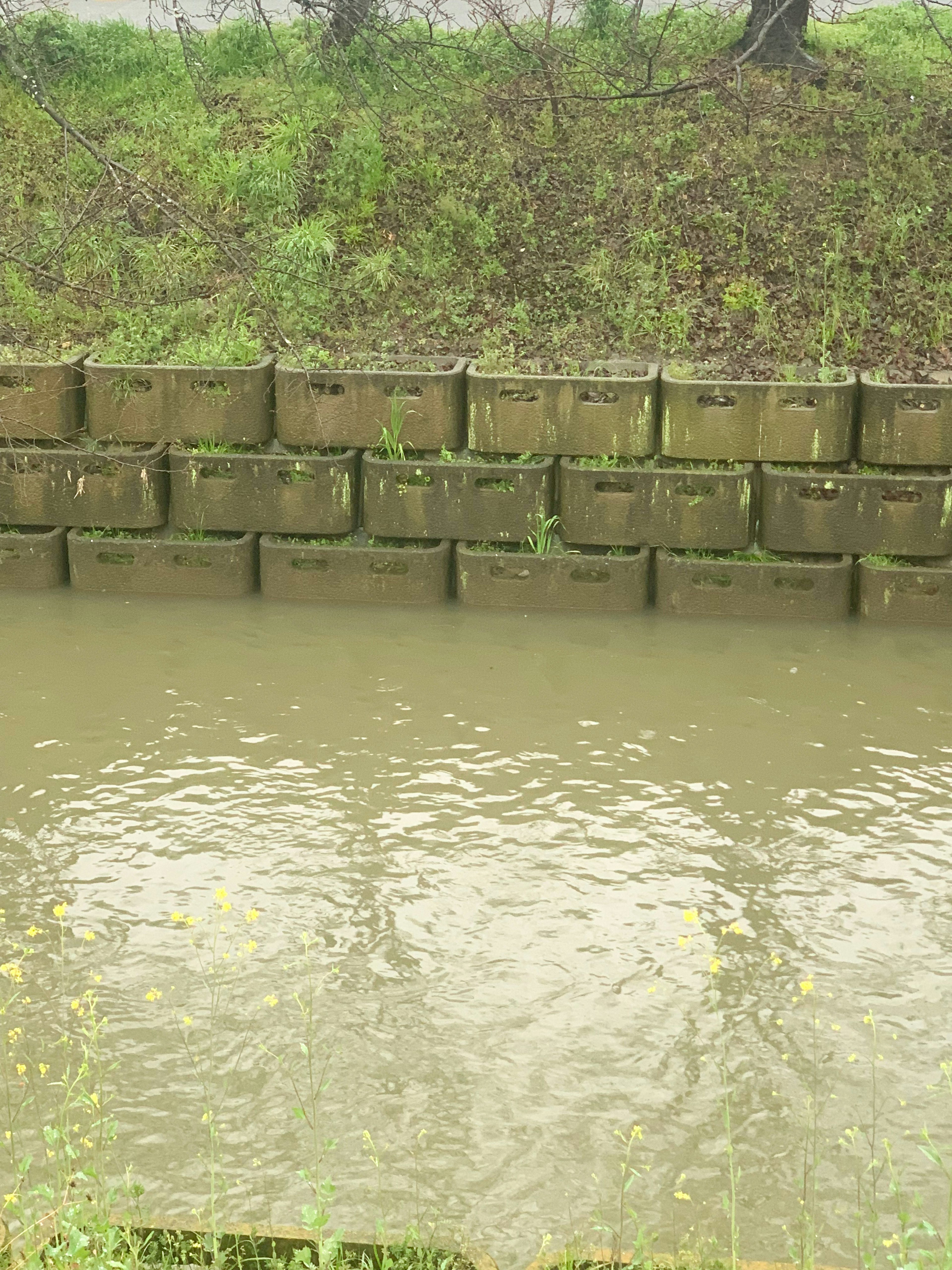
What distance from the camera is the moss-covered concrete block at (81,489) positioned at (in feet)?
28.5

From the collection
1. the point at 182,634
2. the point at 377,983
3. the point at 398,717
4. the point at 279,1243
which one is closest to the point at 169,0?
the point at 182,634

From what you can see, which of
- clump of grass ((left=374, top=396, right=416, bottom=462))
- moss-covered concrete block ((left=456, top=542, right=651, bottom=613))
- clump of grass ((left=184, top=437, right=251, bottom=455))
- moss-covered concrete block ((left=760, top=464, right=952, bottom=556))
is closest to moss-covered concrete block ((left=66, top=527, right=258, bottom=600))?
clump of grass ((left=184, top=437, right=251, bottom=455))

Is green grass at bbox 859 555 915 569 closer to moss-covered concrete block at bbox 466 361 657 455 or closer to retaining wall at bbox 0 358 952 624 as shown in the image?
retaining wall at bbox 0 358 952 624

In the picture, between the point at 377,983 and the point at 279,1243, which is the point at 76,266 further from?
the point at 279,1243

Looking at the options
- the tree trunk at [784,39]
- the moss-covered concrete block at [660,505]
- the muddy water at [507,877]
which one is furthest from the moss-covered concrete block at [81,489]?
the tree trunk at [784,39]

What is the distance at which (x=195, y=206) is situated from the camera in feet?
33.2

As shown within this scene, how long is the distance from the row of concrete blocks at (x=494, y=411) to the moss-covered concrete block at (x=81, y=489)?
148 millimetres

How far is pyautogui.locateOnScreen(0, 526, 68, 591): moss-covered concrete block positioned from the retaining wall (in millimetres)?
14

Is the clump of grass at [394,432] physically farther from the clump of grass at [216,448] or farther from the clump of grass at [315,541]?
the clump of grass at [216,448]

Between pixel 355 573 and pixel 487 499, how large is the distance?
91 centimetres

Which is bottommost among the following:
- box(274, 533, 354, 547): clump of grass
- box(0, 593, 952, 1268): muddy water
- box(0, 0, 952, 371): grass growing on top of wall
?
box(0, 593, 952, 1268): muddy water

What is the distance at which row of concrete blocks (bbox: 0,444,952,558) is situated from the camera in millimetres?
8266

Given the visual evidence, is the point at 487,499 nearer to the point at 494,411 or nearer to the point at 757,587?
the point at 494,411

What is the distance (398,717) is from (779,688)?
1997mm
